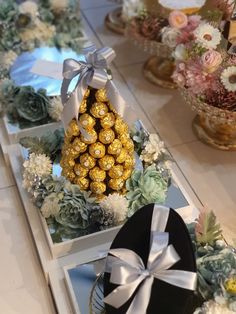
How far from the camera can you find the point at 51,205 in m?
1.15

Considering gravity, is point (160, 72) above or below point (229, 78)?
below

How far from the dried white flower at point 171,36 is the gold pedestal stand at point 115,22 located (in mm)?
444

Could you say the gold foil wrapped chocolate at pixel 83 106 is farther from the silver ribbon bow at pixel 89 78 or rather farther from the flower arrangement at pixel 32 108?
the flower arrangement at pixel 32 108

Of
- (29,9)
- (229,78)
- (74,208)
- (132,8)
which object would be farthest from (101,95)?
(29,9)

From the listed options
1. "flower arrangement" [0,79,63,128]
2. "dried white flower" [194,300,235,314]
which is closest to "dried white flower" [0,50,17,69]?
"flower arrangement" [0,79,63,128]

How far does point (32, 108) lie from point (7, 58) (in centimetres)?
28

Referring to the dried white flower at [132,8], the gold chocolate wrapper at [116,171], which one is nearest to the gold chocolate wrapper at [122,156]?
the gold chocolate wrapper at [116,171]

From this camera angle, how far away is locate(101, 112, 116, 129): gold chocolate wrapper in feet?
3.54

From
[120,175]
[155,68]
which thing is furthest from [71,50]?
[120,175]

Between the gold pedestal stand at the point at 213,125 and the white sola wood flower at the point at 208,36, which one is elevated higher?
the white sola wood flower at the point at 208,36

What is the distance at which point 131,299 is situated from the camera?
2.97 ft

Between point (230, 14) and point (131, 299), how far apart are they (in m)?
0.78

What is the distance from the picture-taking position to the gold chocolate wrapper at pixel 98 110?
1.06 m

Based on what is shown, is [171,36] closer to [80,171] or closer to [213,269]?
[80,171]
